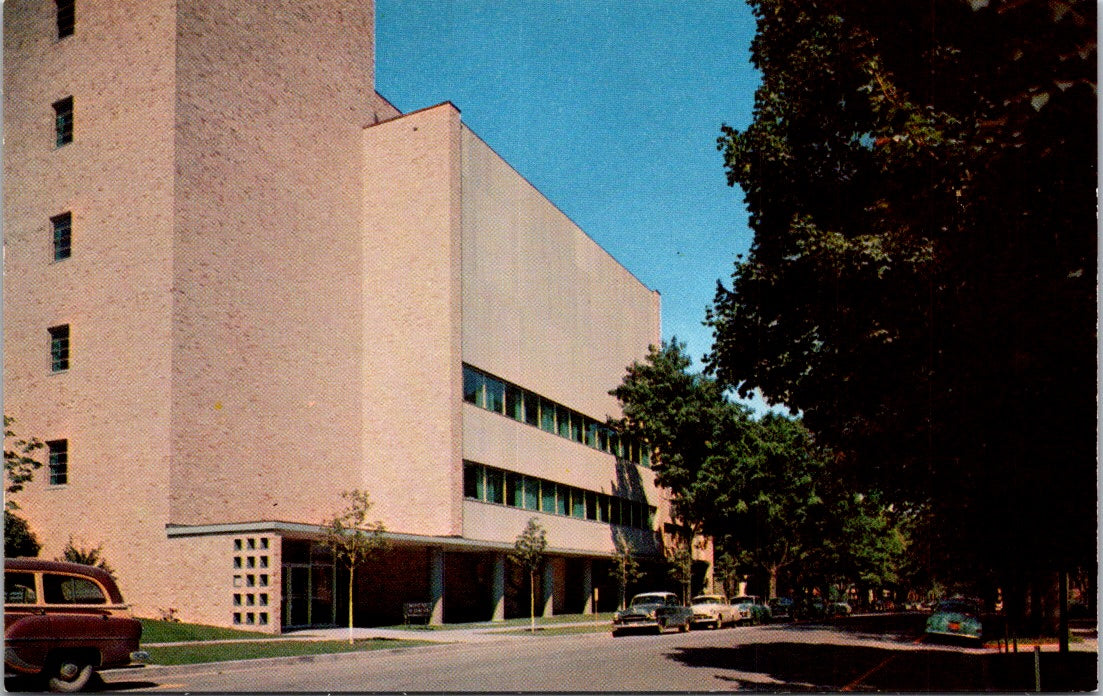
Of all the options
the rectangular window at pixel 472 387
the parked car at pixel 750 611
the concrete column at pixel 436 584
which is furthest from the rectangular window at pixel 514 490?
the parked car at pixel 750 611

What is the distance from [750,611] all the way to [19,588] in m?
38.7

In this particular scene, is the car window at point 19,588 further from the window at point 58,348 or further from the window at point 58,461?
the window at point 58,348

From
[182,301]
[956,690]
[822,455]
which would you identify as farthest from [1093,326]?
[182,301]

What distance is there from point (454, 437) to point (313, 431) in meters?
5.37

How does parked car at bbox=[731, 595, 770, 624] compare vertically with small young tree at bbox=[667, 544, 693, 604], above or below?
below

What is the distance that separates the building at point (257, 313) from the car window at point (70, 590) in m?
13.7

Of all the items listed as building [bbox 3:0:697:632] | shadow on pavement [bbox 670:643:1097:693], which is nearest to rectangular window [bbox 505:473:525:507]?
building [bbox 3:0:697:632]

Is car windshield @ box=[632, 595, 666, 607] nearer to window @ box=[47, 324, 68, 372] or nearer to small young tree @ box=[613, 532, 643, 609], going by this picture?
small young tree @ box=[613, 532, 643, 609]

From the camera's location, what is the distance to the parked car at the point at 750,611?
A: 1815 inches

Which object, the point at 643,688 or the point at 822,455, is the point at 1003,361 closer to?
the point at 643,688

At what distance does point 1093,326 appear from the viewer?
10164 mm

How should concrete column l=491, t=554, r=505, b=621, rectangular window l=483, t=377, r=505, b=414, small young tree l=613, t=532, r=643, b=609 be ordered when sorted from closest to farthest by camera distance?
concrete column l=491, t=554, r=505, b=621
rectangular window l=483, t=377, r=505, b=414
small young tree l=613, t=532, r=643, b=609

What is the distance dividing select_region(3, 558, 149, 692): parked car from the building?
44.9 feet

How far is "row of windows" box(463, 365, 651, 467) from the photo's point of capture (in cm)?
4109
